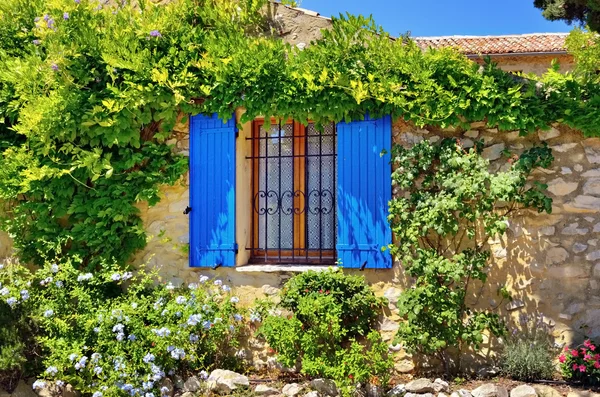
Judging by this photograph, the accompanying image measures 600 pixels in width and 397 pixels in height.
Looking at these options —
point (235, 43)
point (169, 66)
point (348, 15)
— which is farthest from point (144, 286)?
point (348, 15)

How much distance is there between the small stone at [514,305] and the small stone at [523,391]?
2.20 feet

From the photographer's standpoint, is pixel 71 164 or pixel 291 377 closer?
pixel 291 377

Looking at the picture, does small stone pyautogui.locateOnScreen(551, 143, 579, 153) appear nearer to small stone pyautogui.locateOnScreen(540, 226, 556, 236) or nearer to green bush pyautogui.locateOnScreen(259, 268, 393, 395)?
small stone pyautogui.locateOnScreen(540, 226, 556, 236)

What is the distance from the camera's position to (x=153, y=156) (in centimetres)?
497

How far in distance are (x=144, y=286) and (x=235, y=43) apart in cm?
244

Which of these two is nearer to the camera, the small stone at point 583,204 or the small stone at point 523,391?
the small stone at point 523,391

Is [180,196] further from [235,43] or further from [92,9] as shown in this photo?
[92,9]

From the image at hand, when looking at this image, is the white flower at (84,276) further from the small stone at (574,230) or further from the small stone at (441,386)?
the small stone at (574,230)

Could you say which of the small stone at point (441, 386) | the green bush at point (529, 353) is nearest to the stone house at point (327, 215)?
the green bush at point (529, 353)

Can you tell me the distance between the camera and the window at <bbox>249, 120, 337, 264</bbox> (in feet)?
16.4

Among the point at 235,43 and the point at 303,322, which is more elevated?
the point at 235,43

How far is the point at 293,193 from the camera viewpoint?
16.7 ft

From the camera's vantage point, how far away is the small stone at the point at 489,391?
148 inches

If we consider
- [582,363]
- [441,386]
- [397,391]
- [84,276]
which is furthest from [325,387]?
[84,276]
